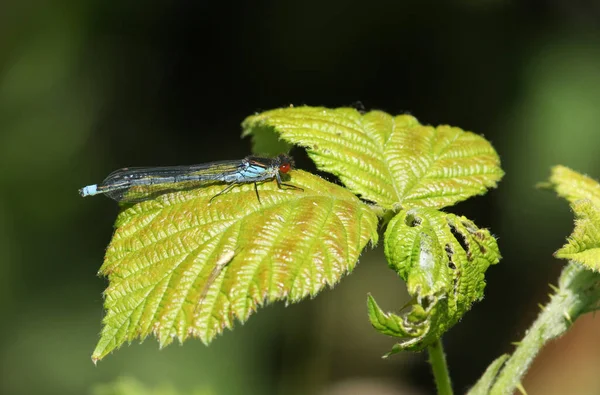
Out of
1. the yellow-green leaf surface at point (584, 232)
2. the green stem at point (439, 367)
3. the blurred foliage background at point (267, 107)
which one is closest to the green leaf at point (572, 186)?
the yellow-green leaf surface at point (584, 232)

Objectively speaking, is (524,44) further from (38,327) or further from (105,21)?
(38,327)

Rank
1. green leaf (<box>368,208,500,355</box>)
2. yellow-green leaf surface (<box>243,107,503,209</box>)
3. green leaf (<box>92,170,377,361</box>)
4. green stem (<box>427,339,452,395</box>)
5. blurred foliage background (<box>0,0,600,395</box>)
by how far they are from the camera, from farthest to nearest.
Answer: blurred foliage background (<box>0,0,600,395</box>)
yellow-green leaf surface (<box>243,107,503,209</box>)
green stem (<box>427,339,452,395</box>)
green leaf (<box>92,170,377,361</box>)
green leaf (<box>368,208,500,355</box>)

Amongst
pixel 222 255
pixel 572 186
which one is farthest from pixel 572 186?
pixel 222 255

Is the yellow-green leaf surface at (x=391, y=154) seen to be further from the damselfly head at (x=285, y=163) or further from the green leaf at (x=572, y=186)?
the green leaf at (x=572, y=186)

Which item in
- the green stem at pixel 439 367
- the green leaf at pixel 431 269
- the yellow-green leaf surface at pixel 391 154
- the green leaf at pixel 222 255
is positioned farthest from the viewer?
the yellow-green leaf surface at pixel 391 154

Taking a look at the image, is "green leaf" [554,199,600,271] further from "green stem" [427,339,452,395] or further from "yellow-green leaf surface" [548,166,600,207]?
"green stem" [427,339,452,395]

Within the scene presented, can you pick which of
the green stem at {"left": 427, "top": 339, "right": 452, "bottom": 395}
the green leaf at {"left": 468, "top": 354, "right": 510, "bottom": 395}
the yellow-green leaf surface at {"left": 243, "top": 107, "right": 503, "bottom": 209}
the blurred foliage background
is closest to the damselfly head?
the yellow-green leaf surface at {"left": 243, "top": 107, "right": 503, "bottom": 209}

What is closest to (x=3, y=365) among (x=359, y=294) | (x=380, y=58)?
(x=359, y=294)
